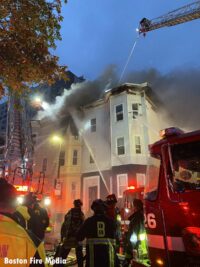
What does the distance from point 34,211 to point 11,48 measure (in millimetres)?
4844

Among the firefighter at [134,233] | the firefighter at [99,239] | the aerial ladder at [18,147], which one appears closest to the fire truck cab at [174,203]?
the firefighter at [99,239]

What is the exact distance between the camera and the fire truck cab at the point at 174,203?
2971 mm

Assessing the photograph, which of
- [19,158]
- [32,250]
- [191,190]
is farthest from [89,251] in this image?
Result: [19,158]

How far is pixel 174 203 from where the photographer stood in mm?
3170

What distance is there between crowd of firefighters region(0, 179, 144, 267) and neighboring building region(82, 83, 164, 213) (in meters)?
12.1

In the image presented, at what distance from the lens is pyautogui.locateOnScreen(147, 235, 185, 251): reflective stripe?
304cm

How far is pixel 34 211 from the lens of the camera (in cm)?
728

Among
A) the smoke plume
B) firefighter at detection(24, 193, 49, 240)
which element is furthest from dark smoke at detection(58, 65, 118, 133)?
firefighter at detection(24, 193, 49, 240)

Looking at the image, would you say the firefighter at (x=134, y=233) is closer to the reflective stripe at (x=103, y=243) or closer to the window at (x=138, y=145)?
the reflective stripe at (x=103, y=243)

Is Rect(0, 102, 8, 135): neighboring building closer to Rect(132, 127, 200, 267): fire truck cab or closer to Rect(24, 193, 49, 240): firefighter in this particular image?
Rect(24, 193, 49, 240): firefighter

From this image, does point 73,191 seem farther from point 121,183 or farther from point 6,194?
point 6,194

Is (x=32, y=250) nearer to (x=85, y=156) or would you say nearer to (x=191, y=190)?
(x=191, y=190)

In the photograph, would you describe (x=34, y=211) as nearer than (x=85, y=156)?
Yes

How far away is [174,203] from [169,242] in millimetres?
501
